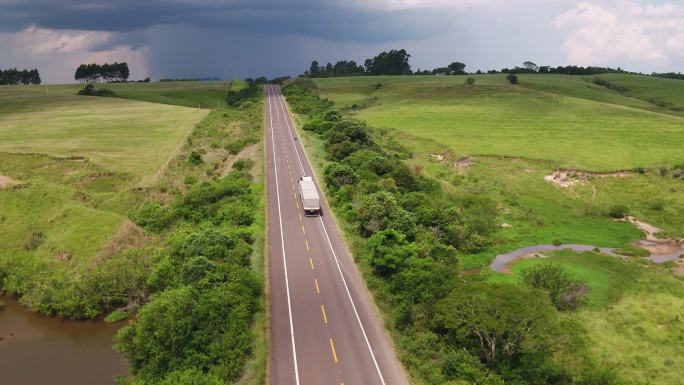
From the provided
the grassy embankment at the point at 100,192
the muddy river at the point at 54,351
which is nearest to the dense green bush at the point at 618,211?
the grassy embankment at the point at 100,192

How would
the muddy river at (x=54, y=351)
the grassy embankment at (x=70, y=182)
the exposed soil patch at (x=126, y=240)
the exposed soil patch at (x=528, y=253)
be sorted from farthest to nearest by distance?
1. the exposed soil patch at (x=528, y=253)
2. the exposed soil patch at (x=126, y=240)
3. the grassy embankment at (x=70, y=182)
4. the muddy river at (x=54, y=351)

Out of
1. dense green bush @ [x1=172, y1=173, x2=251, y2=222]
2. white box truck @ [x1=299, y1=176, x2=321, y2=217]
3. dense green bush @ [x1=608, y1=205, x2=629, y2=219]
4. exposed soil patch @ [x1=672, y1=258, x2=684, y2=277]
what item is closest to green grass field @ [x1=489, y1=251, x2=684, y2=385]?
exposed soil patch @ [x1=672, y1=258, x2=684, y2=277]

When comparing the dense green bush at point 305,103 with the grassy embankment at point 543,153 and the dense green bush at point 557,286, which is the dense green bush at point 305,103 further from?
the dense green bush at point 557,286

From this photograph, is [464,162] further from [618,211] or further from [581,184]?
[618,211]

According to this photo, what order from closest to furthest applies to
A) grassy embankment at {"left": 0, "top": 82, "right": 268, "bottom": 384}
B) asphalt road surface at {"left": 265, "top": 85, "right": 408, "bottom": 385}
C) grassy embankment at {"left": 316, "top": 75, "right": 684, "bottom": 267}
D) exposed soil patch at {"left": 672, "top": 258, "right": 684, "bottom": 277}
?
1. asphalt road surface at {"left": 265, "top": 85, "right": 408, "bottom": 385}
2. grassy embankment at {"left": 0, "top": 82, "right": 268, "bottom": 384}
3. exposed soil patch at {"left": 672, "top": 258, "right": 684, "bottom": 277}
4. grassy embankment at {"left": 316, "top": 75, "right": 684, "bottom": 267}

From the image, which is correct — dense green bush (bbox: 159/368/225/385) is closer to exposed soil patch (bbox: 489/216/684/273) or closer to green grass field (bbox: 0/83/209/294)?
green grass field (bbox: 0/83/209/294)

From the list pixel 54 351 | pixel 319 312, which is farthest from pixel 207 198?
pixel 319 312
